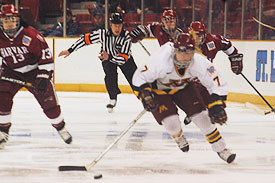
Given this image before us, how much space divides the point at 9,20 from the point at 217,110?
1628 millimetres

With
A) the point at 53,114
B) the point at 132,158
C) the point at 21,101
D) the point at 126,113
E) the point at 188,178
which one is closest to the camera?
the point at 188,178

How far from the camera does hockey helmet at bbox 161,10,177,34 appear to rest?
591cm

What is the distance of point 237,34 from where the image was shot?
8.51m

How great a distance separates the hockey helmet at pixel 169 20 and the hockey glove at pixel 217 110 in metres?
2.27

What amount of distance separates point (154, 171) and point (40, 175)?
2.29ft

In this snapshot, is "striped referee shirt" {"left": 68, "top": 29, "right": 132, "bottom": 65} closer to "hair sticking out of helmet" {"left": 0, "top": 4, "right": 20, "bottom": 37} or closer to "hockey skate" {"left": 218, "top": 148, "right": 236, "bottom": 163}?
"hair sticking out of helmet" {"left": 0, "top": 4, "right": 20, "bottom": 37}

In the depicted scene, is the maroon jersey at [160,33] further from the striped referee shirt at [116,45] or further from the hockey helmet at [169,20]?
the striped referee shirt at [116,45]

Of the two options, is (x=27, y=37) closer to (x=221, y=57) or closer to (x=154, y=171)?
(x=154, y=171)

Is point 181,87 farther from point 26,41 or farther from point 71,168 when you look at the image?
point 26,41

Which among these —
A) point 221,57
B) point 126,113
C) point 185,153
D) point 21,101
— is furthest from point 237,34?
point 185,153

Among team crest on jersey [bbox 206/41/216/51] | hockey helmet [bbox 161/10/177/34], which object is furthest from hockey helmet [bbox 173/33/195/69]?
hockey helmet [bbox 161/10/177/34]

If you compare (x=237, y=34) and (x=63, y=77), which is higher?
(x=237, y=34)

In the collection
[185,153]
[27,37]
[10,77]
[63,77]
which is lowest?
[63,77]

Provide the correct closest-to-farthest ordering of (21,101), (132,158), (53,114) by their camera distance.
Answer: (132,158) < (53,114) < (21,101)
